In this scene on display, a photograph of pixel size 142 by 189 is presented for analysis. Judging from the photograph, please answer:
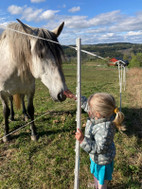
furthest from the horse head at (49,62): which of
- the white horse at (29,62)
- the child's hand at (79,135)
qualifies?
the child's hand at (79,135)

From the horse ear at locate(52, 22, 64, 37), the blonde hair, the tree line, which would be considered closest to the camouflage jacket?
the blonde hair

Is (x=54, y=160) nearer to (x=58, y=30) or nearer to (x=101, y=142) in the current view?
(x=101, y=142)

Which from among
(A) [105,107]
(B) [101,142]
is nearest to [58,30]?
(A) [105,107]

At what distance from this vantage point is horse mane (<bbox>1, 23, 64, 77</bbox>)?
228cm

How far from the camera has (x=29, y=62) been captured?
2584 mm

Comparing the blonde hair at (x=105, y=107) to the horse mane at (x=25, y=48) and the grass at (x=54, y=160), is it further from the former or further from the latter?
the grass at (x=54, y=160)

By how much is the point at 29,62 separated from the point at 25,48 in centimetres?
25

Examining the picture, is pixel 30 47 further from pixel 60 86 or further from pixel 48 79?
pixel 60 86

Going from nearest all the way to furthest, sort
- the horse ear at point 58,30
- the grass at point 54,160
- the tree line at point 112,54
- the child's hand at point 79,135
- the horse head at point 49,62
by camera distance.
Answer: the child's hand at point 79,135, the horse head at point 49,62, the grass at point 54,160, the horse ear at point 58,30, the tree line at point 112,54

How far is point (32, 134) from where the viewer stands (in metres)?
3.64

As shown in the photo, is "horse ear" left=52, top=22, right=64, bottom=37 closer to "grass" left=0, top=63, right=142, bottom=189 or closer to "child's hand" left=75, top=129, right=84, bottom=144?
"child's hand" left=75, top=129, right=84, bottom=144

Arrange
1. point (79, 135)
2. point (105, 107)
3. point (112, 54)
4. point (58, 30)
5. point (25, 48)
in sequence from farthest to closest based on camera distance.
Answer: point (112, 54)
point (58, 30)
point (25, 48)
point (105, 107)
point (79, 135)

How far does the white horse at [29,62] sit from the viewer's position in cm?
227

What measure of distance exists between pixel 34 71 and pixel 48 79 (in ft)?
1.36
